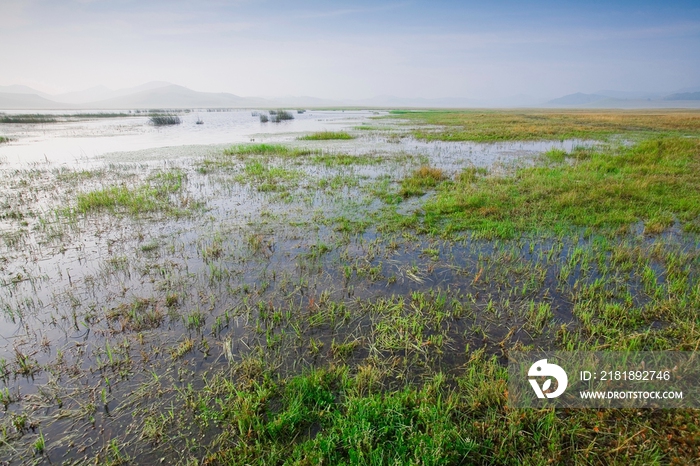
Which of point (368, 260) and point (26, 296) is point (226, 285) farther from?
point (26, 296)

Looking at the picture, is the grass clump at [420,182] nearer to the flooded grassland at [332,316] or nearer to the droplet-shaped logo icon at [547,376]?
the flooded grassland at [332,316]

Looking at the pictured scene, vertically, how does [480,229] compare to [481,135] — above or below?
below

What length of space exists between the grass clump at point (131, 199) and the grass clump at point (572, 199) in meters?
10.8

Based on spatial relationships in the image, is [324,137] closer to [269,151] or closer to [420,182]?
[269,151]

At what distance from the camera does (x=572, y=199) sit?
11680mm

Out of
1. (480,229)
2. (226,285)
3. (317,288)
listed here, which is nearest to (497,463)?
(317,288)

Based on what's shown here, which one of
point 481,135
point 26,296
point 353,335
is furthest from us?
point 481,135

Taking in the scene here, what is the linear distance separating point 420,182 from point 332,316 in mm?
10656

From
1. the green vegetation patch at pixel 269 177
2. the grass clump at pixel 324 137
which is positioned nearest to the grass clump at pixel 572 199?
the green vegetation patch at pixel 269 177

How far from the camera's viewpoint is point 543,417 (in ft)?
12.0

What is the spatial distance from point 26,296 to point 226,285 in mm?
4265

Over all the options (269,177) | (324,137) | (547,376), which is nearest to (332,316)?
(547,376)

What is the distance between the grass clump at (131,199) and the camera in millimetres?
12039

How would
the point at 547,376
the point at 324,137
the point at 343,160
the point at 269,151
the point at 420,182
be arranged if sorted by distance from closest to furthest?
the point at 547,376, the point at 420,182, the point at 343,160, the point at 269,151, the point at 324,137
